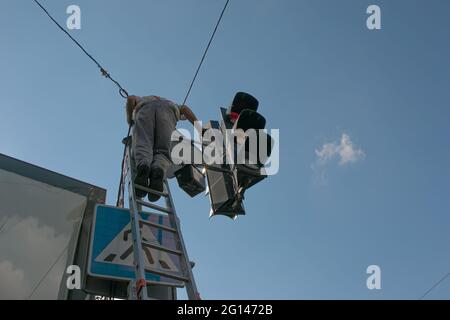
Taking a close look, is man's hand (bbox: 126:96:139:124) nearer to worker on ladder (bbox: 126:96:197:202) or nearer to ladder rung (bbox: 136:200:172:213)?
worker on ladder (bbox: 126:96:197:202)

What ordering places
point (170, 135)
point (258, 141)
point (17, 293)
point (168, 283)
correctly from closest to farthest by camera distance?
1. point (168, 283)
2. point (17, 293)
3. point (258, 141)
4. point (170, 135)

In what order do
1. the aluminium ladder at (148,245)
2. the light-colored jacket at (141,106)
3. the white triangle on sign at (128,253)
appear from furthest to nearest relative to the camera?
the light-colored jacket at (141,106) < the white triangle on sign at (128,253) < the aluminium ladder at (148,245)

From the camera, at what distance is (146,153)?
14.6 ft

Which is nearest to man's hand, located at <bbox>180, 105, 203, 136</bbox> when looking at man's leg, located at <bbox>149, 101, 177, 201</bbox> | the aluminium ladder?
man's leg, located at <bbox>149, 101, 177, 201</bbox>

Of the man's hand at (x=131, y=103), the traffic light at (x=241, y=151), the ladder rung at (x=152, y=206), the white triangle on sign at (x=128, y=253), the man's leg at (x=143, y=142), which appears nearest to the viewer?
the white triangle on sign at (x=128, y=253)

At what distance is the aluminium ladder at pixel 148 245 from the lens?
3.20 m

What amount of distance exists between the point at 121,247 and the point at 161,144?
3.48ft

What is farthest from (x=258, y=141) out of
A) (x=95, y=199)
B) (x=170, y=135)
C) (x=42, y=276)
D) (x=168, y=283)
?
(x=42, y=276)

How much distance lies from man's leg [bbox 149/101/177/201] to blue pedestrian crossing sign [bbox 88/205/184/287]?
31 cm

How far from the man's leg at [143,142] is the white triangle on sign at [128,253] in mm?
400

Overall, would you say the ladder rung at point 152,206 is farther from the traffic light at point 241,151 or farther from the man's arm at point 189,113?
the man's arm at point 189,113

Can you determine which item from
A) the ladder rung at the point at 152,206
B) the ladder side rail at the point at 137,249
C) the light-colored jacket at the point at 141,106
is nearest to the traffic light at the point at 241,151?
the light-colored jacket at the point at 141,106
